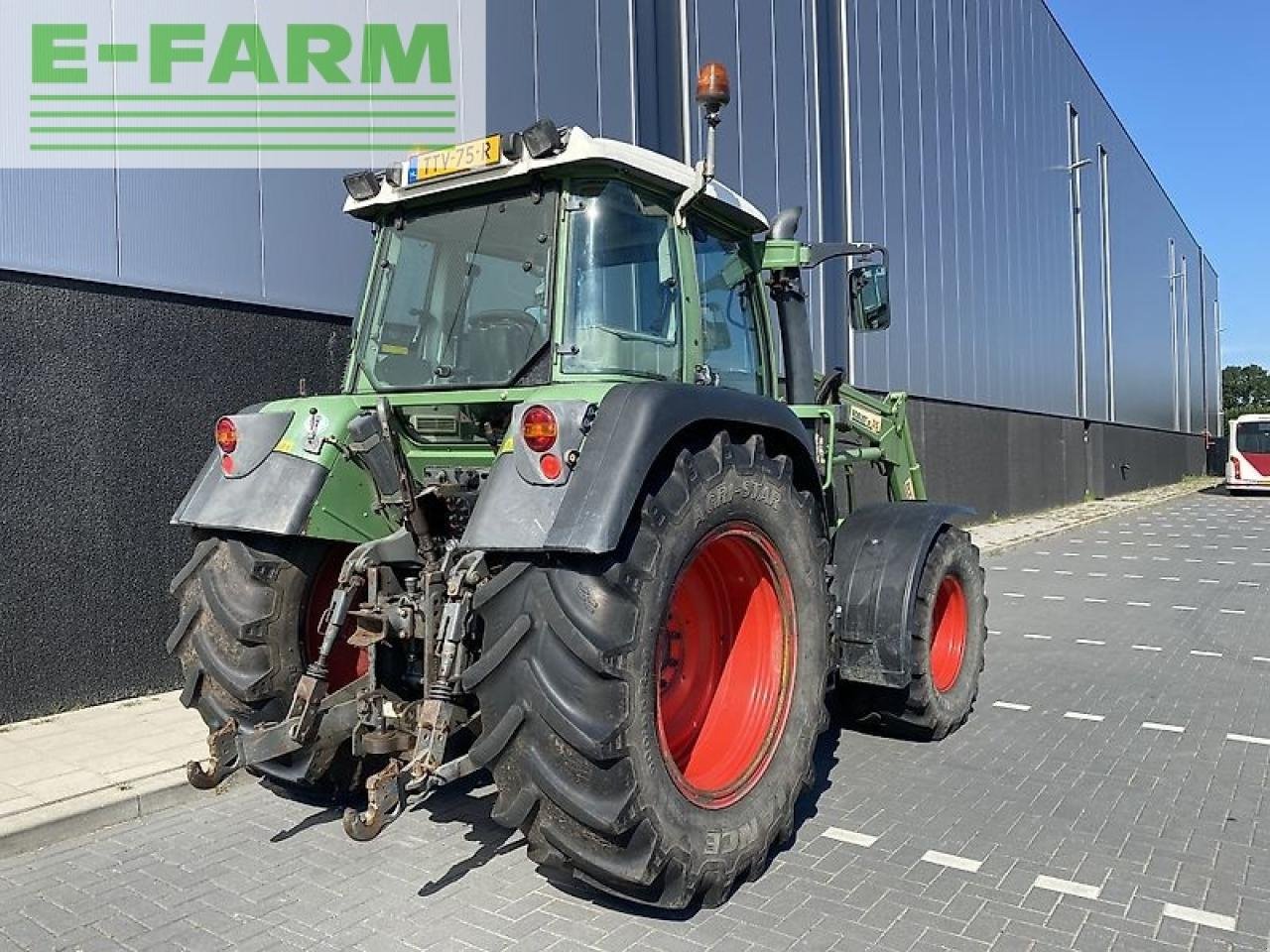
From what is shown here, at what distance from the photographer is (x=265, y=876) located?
3893 mm

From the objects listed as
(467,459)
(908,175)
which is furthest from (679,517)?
(908,175)

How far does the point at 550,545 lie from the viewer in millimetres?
3109

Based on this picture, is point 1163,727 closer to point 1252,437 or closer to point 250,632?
point 250,632

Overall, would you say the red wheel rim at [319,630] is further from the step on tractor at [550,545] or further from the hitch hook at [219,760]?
the hitch hook at [219,760]

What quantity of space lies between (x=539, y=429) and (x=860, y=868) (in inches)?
84.6

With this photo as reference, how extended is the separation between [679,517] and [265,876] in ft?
7.21

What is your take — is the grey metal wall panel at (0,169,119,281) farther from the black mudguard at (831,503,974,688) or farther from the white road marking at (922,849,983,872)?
the white road marking at (922,849,983,872)

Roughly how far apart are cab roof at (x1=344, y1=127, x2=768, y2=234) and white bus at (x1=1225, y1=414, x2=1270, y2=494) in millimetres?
31055

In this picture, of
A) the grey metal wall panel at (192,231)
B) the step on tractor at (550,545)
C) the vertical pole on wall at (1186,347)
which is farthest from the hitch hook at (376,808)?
the vertical pole on wall at (1186,347)

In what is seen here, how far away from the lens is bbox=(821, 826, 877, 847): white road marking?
4.16 metres

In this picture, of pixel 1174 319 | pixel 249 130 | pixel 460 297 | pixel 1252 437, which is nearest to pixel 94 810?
pixel 460 297

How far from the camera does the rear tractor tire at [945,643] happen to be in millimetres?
5273

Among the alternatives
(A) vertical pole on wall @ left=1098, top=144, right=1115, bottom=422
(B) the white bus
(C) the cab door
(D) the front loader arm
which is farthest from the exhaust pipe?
(B) the white bus

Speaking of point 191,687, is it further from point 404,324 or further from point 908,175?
point 908,175
